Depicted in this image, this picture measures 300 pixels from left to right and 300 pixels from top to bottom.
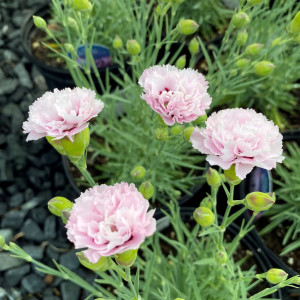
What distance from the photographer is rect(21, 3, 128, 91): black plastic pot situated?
1.28m

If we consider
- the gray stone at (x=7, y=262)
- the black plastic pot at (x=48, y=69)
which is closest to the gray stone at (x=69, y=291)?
the gray stone at (x=7, y=262)

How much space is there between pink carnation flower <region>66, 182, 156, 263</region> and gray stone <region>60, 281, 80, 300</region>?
729mm

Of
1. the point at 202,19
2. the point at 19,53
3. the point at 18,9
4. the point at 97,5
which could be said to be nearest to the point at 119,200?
the point at 97,5

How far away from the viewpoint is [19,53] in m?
1.63

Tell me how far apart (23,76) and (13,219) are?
1.92ft

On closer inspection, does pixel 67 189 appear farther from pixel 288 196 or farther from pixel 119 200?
pixel 119 200

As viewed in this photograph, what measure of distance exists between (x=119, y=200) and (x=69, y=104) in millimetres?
152

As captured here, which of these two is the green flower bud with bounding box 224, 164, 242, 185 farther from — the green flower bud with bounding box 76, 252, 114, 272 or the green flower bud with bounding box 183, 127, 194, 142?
the green flower bud with bounding box 76, 252, 114, 272

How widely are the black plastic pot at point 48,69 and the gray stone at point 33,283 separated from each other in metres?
0.60

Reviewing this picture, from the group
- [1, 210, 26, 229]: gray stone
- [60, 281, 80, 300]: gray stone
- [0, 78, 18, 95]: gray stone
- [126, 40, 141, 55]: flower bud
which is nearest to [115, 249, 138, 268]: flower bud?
[126, 40, 141, 55]: flower bud

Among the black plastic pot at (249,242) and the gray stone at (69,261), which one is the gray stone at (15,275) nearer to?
the gray stone at (69,261)

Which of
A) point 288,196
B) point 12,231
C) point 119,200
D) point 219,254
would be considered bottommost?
point 12,231

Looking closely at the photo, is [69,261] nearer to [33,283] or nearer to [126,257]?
[33,283]

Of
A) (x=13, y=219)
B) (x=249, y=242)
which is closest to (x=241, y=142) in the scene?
(x=249, y=242)
